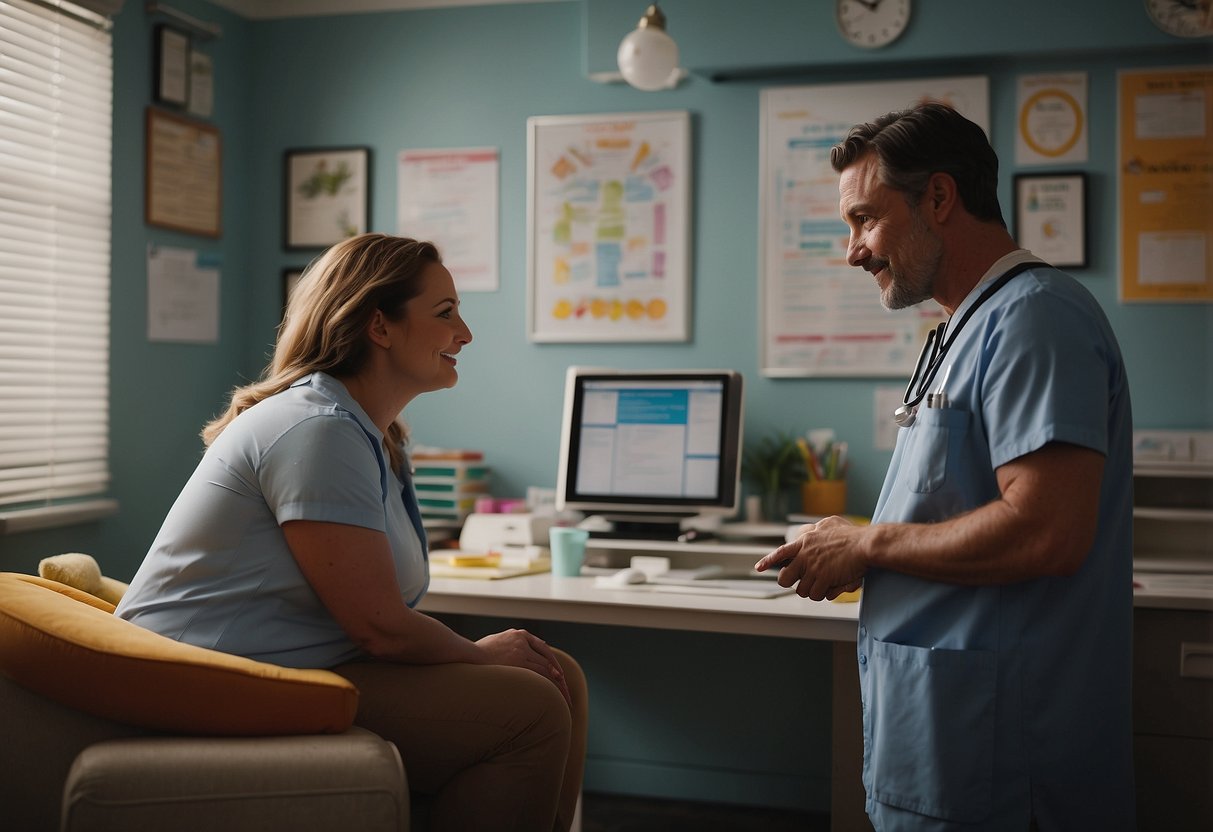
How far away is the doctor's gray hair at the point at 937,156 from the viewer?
5.14 feet

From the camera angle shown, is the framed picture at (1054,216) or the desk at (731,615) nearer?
the desk at (731,615)

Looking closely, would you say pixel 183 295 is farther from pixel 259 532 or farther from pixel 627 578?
pixel 259 532

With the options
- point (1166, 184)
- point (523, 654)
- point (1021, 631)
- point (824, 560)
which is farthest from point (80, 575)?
point (1166, 184)

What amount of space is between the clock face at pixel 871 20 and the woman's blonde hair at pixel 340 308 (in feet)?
5.20

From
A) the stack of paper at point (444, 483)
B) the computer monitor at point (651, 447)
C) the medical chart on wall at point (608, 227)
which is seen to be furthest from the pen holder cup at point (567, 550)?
the medical chart on wall at point (608, 227)

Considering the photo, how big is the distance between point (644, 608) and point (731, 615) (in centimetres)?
19

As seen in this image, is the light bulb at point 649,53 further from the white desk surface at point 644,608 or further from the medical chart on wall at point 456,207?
the white desk surface at point 644,608

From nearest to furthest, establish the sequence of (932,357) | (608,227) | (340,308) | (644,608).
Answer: (932,357) → (340,308) → (644,608) → (608,227)

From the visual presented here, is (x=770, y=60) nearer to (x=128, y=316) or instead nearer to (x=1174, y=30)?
(x=1174, y=30)

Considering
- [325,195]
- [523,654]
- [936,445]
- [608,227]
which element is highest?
[325,195]

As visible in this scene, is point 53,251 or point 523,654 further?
point 53,251

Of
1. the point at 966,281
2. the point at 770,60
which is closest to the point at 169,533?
the point at 966,281

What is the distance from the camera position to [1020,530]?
138 centimetres

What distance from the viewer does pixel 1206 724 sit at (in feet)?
7.28
